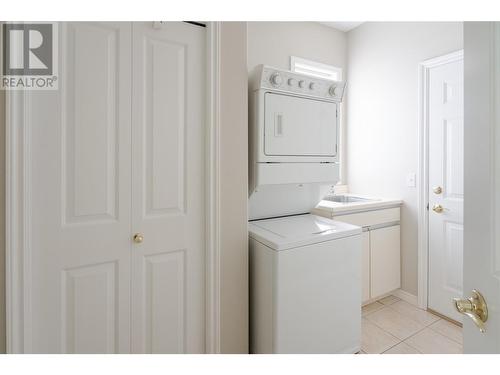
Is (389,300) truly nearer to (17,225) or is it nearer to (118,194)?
(118,194)

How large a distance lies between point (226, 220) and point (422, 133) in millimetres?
2001

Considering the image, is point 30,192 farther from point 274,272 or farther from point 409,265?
point 409,265

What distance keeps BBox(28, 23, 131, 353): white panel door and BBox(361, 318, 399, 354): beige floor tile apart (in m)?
1.60

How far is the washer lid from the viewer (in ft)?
5.09

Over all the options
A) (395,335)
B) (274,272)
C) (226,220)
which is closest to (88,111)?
(226,220)

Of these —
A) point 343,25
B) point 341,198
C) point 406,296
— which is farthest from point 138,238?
point 343,25

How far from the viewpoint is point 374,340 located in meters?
2.04

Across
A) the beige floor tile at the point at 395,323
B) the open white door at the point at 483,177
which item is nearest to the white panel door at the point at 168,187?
the open white door at the point at 483,177

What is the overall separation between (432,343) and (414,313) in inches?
17.1

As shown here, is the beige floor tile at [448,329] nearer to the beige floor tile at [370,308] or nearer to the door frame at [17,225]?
the beige floor tile at [370,308]

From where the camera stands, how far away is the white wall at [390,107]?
98.8 inches

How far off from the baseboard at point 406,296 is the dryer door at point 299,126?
164 centimetres

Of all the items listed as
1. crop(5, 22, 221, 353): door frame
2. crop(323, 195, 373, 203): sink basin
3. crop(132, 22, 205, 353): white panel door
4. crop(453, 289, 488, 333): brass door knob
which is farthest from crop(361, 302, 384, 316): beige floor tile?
crop(5, 22, 221, 353): door frame

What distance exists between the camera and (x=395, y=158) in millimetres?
2715
